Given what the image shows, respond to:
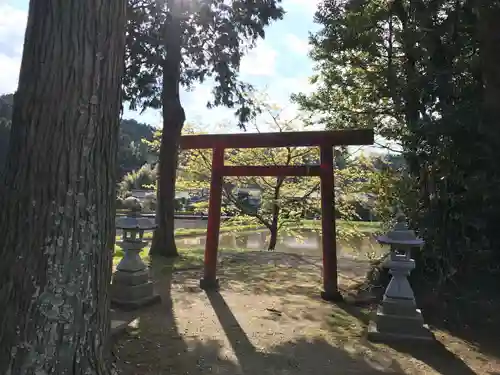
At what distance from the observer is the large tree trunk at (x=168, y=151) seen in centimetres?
849

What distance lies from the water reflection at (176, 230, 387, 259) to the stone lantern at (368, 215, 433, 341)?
26.3 ft

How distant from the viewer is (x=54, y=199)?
5.95 feet

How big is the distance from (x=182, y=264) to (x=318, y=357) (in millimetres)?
4592

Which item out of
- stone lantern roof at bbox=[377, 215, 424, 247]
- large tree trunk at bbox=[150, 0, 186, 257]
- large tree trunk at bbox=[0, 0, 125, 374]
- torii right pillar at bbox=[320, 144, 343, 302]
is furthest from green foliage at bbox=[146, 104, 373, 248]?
large tree trunk at bbox=[0, 0, 125, 374]

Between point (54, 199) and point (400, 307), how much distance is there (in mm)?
3486

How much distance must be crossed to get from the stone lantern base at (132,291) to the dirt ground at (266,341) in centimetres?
13

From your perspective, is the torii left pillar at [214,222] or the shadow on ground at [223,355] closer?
the shadow on ground at [223,355]

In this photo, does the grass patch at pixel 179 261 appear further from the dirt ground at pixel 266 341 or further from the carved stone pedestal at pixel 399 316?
the carved stone pedestal at pixel 399 316

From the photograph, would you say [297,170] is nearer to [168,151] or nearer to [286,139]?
[286,139]

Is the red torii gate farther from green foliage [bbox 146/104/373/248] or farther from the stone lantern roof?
green foliage [bbox 146/104/373/248]

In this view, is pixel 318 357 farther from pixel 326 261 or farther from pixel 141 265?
pixel 141 265

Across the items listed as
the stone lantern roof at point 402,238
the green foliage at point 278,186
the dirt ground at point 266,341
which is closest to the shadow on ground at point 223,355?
the dirt ground at point 266,341

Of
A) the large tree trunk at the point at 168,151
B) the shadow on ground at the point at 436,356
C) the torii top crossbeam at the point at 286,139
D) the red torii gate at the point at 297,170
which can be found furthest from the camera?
the large tree trunk at the point at 168,151

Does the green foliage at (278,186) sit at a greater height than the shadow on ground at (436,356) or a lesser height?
greater
